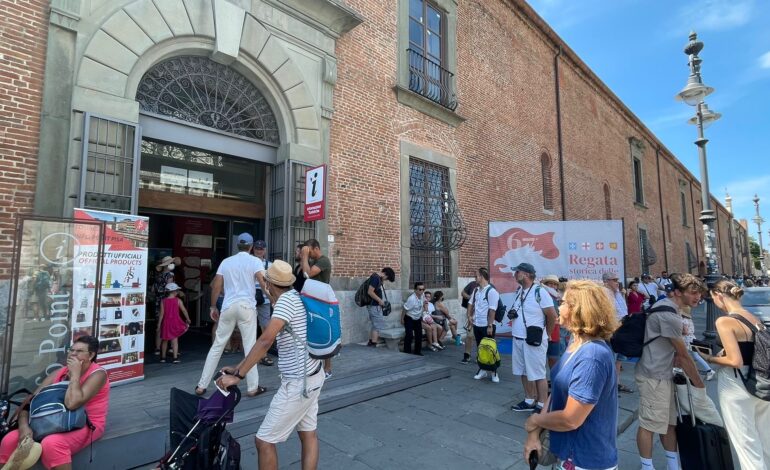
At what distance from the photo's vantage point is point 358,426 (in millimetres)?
4434

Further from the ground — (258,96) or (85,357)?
(258,96)

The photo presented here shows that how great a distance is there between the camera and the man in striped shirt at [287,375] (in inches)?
108

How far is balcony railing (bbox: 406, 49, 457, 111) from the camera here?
10.4 metres

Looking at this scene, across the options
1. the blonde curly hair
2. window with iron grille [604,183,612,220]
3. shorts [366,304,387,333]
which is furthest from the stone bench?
window with iron grille [604,183,612,220]

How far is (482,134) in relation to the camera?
40.9 ft

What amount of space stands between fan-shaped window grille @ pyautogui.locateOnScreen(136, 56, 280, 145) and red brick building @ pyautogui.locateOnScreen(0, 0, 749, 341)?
25mm

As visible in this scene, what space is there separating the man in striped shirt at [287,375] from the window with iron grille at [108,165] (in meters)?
3.55

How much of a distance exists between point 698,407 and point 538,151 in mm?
13329

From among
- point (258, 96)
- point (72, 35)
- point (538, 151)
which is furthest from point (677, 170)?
point (72, 35)

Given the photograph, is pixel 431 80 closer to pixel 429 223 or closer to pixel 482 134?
pixel 482 134

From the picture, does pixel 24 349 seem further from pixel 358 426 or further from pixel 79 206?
pixel 358 426

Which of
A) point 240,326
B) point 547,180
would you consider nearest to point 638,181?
point 547,180

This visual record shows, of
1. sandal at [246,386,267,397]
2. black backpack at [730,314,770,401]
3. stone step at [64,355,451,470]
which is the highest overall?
black backpack at [730,314,770,401]

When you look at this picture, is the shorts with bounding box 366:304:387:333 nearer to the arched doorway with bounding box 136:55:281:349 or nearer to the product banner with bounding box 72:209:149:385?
the arched doorway with bounding box 136:55:281:349
